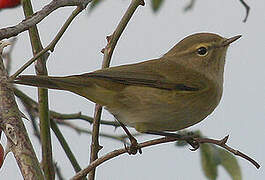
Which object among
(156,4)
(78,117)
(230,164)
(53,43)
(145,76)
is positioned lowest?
(230,164)

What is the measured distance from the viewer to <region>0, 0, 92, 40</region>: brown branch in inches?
53.7

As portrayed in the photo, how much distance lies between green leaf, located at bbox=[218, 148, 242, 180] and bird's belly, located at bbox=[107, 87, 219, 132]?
0.77ft

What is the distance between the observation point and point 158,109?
220 cm

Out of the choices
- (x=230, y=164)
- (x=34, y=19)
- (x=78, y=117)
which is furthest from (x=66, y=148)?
Result: (x=34, y=19)

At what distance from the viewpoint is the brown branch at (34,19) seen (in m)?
1.36

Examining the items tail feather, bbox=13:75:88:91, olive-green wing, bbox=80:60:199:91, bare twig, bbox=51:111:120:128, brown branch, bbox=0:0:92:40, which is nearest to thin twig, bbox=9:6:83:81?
tail feather, bbox=13:75:88:91

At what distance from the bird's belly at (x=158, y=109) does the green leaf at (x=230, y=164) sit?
23 cm

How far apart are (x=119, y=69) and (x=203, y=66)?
698 mm

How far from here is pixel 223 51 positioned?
8.78 ft

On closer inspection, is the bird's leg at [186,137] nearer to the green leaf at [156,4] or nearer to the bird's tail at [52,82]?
the bird's tail at [52,82]

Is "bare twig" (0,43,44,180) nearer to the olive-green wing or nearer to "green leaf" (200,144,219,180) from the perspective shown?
the olive-green wing

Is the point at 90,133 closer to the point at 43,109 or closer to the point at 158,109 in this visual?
the point at 158,109

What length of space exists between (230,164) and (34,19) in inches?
48.1

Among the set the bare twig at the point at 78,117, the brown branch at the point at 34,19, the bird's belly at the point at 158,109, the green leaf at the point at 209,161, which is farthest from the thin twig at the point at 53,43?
the green leaf at the point at 209,161
